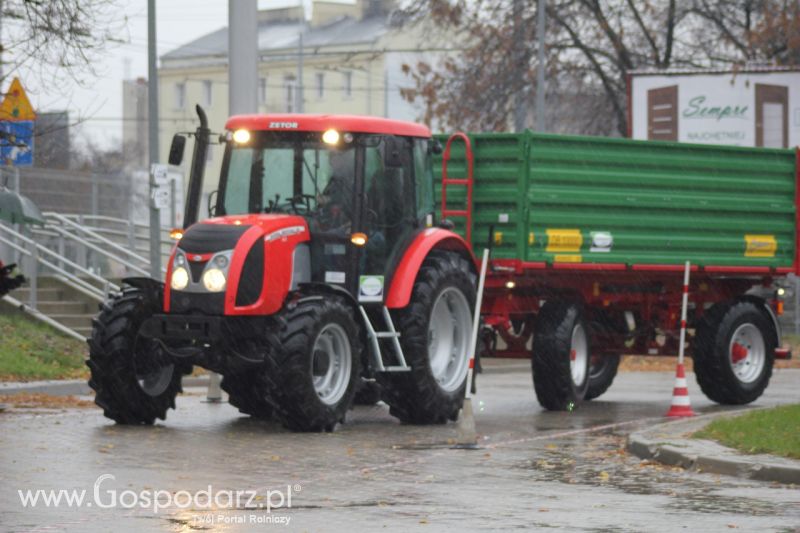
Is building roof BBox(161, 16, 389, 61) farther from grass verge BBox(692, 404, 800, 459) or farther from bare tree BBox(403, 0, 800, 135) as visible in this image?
grass verge BBox(692, 404, 800, 459)

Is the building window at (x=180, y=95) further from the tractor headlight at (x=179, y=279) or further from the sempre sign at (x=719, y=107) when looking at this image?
the tractor headlight at (x=179, y=279)

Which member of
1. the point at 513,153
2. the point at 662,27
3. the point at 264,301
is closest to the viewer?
the point at 264,301

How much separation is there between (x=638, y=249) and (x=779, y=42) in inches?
816

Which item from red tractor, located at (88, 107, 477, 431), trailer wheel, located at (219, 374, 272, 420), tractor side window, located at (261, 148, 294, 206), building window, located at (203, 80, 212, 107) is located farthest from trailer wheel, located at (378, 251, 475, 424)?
building window, located at (203, 80, 212, 107)

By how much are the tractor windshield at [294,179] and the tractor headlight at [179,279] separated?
112cm

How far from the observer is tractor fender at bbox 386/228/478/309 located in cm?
1658

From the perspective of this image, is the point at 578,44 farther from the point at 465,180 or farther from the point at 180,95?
the point at 180,95

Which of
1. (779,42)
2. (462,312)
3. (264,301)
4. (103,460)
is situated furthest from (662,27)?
(103,460)

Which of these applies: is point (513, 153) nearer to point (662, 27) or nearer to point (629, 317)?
point (629, 317)

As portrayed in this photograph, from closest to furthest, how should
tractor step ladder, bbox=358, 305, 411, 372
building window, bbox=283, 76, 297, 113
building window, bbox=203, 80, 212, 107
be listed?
tractor step ladder, bbox=358, 305, 411, 372 < building window, bbox=283, 76, 297, 113 < building window, bbox=203, 80, 212, 107

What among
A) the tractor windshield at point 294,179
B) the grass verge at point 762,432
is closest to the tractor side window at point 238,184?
the tractor windshield at point 294,179

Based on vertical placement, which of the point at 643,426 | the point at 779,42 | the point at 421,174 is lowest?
the point at 643,426

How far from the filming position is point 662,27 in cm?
3978

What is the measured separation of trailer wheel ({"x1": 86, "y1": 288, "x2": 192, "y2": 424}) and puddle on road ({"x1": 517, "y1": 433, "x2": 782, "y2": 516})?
3583 mm
